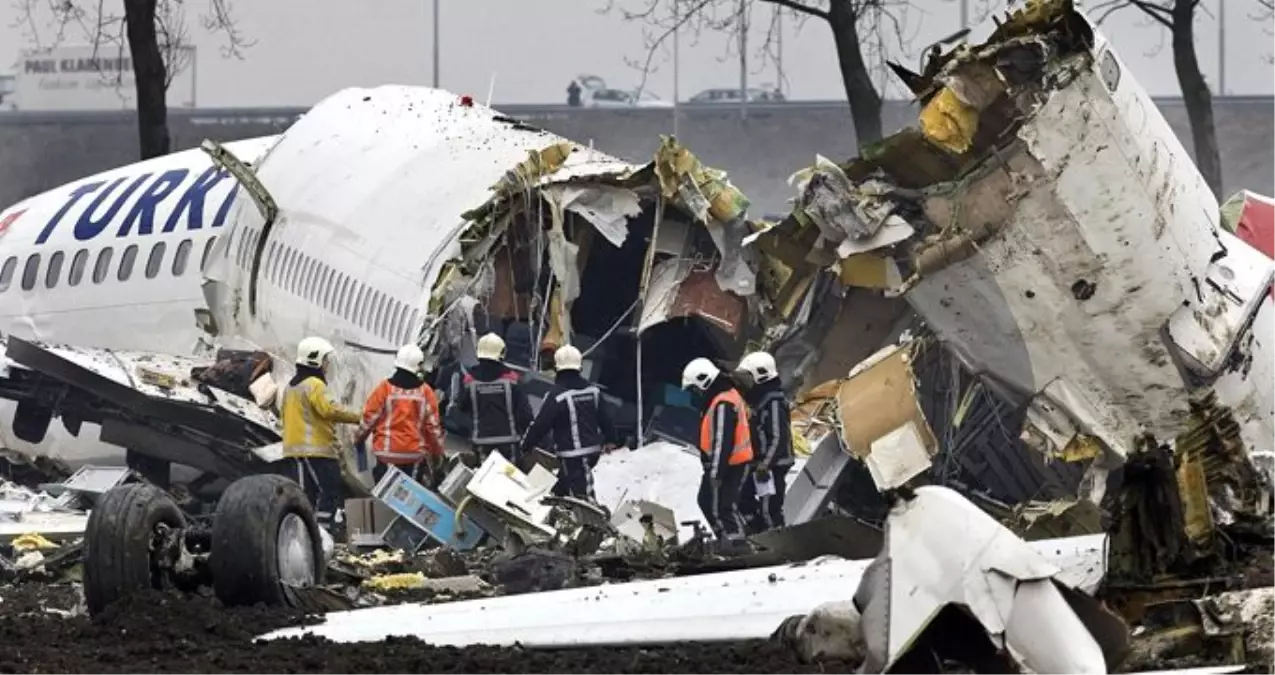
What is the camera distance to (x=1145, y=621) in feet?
27.1

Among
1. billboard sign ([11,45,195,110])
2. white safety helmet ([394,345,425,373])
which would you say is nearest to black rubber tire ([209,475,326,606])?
white safety helmet ([394,345,425,373])

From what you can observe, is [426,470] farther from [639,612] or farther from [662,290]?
[639,612]

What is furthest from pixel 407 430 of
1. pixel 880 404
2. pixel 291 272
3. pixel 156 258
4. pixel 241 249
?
pixel 156 258

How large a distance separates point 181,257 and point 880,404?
9910 mm

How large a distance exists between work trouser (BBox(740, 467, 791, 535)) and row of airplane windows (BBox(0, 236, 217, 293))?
878 cm

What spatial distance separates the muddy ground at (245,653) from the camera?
8594mm

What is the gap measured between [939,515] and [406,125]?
14556mm

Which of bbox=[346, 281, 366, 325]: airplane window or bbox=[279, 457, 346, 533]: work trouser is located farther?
bbox=[346, 281, 366, 325]: airplane window

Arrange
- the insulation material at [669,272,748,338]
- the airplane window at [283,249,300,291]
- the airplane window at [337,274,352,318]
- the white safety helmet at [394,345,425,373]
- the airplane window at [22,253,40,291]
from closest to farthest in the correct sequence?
1. the white safety helmet at [394,345,425,373]
2. the insulation material at [669,272,748,338]
3. the airplane window at [337,274,352,318]
4. the airplane window at [283,249,300,291]
5. the airplane window at [22,253,40,291]

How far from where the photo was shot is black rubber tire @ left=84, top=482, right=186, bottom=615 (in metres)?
10.5

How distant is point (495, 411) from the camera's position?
58.4ft

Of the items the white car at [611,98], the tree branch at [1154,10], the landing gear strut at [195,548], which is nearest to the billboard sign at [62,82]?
the white car at [611,98]

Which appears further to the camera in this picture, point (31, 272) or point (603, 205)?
point (31, 272)

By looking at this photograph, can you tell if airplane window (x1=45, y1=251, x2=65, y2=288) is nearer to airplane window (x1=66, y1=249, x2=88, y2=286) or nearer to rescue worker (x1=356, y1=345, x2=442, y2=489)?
airplane window (x1=66, y1=249, x2=88, y2=286)
